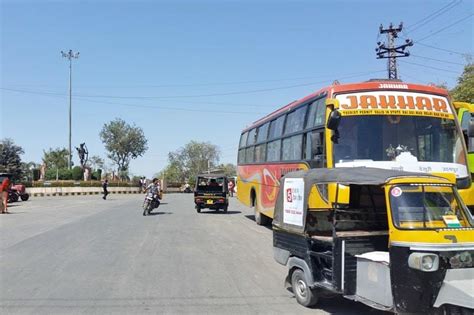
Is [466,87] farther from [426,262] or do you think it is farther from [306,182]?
[426,262]

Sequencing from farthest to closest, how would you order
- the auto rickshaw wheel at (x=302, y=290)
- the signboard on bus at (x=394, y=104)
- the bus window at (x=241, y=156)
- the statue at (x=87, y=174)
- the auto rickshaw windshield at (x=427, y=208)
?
1. the statue at (x=87, y=174)
2. the bus window at (x=241, y=156)
3. the signboard on bus at (x=394, y=104)
4. the auto rickshaw wheel at (x=302, y=290)
5. the auto rickshaw windshield at (x=427, y=208)

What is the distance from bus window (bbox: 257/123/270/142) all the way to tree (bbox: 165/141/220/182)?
8803 centimetres

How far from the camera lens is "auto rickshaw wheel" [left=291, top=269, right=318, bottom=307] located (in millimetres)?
6734

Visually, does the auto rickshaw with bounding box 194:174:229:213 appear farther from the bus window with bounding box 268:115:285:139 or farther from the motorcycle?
the bus window with bounding box 268:115:285:139

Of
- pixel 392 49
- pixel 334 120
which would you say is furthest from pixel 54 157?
pixel 334 120

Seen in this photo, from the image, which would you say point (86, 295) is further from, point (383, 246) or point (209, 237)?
point (209, 237)

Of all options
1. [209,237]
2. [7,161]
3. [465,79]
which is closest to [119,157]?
[7,161]

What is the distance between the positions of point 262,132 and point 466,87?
14079mm

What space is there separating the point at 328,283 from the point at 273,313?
0.86m

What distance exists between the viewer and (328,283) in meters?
6.35

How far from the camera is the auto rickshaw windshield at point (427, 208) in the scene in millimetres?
5293

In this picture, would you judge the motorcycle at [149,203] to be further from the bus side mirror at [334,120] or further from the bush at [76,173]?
the bush at [76,173]

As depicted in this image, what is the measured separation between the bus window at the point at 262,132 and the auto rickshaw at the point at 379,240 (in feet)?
29.9

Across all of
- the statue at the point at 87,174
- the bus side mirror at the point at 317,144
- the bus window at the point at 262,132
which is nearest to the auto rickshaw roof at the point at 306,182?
the bus side mirror at the point at 317,144
